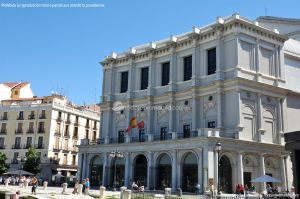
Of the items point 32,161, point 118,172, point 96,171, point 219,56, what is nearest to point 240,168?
point 219,56

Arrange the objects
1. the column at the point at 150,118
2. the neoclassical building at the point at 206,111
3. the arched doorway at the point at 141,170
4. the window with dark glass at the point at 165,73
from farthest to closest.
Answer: the window with dark glass at the point at 165,73, the column at the point at 150,118, the arched doorway at the point at 141,170, the neoclassical building at the point at 206,111

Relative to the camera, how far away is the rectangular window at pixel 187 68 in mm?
46125

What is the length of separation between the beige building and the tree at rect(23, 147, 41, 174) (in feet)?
7.11

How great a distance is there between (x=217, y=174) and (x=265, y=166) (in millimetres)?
6495

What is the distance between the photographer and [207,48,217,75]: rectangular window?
142 feet

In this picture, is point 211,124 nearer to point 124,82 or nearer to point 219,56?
point 219,56

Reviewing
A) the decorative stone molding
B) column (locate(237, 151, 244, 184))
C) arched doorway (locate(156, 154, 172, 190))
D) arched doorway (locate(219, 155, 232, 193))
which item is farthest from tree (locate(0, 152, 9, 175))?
column (locate(237, 151, 244, 184))

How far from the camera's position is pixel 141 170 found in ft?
149

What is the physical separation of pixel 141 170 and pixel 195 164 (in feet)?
27.5

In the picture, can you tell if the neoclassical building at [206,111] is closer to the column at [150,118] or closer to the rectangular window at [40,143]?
the column at [150,118]

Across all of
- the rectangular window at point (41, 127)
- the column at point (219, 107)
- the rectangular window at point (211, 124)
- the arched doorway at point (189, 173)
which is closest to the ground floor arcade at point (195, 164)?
the arched doorway at point (189, 173)

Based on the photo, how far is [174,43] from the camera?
4731cm

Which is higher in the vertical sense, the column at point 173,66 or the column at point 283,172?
the column at point 173,66

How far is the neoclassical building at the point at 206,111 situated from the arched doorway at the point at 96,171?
126 millimetres
